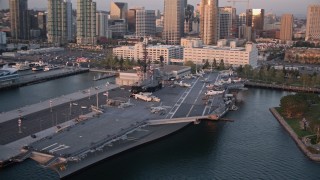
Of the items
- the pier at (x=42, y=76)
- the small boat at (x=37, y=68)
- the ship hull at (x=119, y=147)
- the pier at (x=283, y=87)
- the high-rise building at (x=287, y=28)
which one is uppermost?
the high-rise building at (x=287, y=28)

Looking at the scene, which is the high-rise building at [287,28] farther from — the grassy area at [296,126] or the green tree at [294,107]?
the green tree at [294,107]

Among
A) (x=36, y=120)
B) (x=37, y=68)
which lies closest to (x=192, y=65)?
(x=37, y=68)

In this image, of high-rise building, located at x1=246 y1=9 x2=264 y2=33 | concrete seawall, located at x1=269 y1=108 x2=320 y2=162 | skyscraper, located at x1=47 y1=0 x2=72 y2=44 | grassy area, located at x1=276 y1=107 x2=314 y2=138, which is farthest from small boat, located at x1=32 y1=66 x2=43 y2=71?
high-rise building, located at x1=246 y1=9 x2=264 y2=33

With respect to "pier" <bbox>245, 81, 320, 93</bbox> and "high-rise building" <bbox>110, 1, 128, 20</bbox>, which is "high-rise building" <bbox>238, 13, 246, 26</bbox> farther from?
"pier" <bbox>245, 81, 320, 93</bbox>

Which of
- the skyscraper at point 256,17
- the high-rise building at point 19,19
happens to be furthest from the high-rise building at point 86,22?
the skyscraper at point 256,17

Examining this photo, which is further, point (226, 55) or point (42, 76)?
point (226, 55)

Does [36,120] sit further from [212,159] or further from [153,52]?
[153,52]
